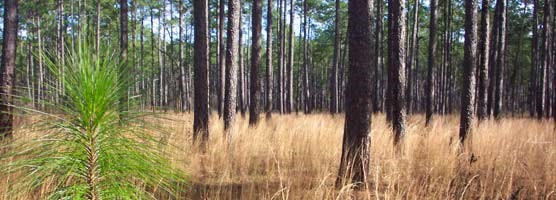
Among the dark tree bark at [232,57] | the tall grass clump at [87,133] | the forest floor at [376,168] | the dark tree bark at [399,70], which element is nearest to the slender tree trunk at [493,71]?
the forest floor at [376,168]

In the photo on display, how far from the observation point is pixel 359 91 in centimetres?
414

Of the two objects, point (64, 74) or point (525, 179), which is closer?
point (64, 74)

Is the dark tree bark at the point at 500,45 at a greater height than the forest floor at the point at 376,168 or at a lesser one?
greater

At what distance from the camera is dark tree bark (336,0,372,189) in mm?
4074

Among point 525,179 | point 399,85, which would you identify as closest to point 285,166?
point 399,85

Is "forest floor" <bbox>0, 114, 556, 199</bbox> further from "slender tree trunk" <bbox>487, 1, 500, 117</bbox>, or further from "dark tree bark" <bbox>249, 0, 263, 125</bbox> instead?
"slender tree trunk" <bbox>487, 1, 500, 117</bbox>

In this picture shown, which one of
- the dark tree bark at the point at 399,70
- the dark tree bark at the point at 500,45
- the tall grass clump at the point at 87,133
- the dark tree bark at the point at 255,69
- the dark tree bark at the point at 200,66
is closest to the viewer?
the tall grass clump at the point at 87,133

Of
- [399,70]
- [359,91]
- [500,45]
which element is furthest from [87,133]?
[500,45]

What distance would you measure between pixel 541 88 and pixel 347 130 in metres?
16.2

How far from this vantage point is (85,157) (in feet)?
5.25

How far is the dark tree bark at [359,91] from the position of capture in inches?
160

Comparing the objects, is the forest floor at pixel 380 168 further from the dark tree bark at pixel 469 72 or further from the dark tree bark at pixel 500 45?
the dark tree bark at pixel 500 45

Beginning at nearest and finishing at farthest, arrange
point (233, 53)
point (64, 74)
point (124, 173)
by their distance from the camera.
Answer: point (64, 74) < point (124, 173) < point (233, 53)

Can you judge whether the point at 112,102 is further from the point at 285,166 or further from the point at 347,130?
the point at 285,166
